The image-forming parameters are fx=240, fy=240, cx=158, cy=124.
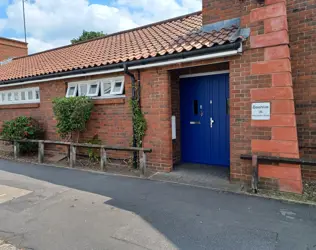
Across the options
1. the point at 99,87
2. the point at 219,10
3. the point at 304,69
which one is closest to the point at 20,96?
the point at 99,87

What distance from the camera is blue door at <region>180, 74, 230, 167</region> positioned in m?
5.91

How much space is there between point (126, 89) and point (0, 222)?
389 centimetres

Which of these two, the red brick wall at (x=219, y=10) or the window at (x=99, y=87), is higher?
the red brick wall at (x=219, y=10)

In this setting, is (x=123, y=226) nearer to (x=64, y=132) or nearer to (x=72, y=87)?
(x=64, y=132)

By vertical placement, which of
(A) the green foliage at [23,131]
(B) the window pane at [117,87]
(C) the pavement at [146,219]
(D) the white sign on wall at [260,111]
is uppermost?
(B) the window pane at [117,87]

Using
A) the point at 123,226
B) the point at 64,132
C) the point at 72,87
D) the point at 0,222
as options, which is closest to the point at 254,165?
the point at 123,226

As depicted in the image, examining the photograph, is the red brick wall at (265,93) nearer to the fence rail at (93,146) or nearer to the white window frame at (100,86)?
the fence rail at (93,146)

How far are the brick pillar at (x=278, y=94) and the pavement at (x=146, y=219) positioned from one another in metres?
0.58

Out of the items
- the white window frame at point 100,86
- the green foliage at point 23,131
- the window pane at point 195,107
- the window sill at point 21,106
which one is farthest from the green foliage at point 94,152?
the window sill at point 21,106

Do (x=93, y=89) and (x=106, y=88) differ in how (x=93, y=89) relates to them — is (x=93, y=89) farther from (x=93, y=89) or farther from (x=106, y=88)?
(x=106, y=88)

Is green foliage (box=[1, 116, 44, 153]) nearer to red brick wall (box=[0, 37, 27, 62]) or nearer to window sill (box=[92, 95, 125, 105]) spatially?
window sill (box=[92, 95, 125, 105])

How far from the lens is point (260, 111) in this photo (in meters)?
4.40

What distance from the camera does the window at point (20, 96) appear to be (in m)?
8.64

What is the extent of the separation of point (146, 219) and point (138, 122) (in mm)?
2848
